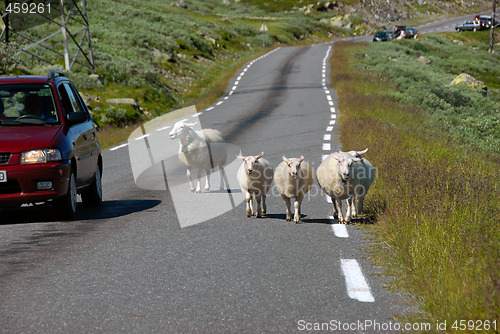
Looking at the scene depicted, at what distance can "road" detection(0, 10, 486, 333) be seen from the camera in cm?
499

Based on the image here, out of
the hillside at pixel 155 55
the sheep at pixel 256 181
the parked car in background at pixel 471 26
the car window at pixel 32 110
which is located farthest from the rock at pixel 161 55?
the parked car in background at pixel 471 26

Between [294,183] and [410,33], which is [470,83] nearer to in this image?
[294,183]

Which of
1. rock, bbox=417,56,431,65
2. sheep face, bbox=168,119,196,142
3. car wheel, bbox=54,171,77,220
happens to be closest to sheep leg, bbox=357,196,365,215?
sheep face, bbox=168,119,196,142

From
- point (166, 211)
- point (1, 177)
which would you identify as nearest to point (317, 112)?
point (166, 211)

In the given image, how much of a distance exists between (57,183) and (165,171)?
5.64 metres

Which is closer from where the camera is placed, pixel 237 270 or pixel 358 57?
pixel 237 270

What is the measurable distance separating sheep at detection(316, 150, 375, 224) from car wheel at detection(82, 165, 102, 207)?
3763 mm

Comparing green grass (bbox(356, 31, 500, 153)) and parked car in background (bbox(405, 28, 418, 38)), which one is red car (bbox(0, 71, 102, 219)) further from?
parked car in background (bbox(405, 28, 418, 38))

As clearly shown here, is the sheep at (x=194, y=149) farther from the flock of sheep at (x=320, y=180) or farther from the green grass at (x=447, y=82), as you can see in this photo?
the green grass at (x=447, y=82)

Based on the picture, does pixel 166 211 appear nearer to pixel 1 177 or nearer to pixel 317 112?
pixel 1 177

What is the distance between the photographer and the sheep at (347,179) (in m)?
8.56

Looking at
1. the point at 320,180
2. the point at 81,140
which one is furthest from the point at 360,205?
the point at 81,140

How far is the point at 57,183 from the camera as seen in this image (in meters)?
8.80

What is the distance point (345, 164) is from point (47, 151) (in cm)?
405
